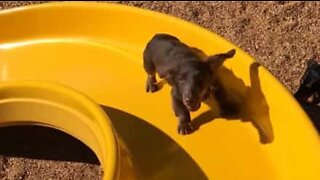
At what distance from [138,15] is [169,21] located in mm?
105

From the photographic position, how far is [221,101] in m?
1.90

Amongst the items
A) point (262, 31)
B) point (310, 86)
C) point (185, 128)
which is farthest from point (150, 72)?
point (262, 31)

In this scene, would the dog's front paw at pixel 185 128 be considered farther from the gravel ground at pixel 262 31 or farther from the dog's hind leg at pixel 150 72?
the gravel ground at pixel 262 31

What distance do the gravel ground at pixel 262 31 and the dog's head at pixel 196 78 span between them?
503 mm

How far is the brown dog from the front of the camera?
5.75ft

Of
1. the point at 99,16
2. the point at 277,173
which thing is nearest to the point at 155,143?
the point at 277,173

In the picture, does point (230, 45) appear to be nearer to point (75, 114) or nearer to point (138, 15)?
point (138, 15)

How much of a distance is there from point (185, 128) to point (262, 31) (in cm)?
70

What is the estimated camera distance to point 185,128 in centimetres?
187

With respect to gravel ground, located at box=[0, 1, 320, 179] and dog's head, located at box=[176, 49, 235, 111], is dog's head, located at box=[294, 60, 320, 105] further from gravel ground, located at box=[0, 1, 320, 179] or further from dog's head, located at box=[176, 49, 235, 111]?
dog's head, located at box=[176, 49, 235, 111]

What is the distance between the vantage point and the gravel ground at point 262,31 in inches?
84.1

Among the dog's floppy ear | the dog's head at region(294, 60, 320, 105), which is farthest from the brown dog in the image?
the dog's head at region(294, 60, 320, 105)

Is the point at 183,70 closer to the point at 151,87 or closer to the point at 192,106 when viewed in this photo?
the point at 192,106

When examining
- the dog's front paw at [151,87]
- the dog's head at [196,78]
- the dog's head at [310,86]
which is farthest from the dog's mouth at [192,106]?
the dog's head at [310,86]
